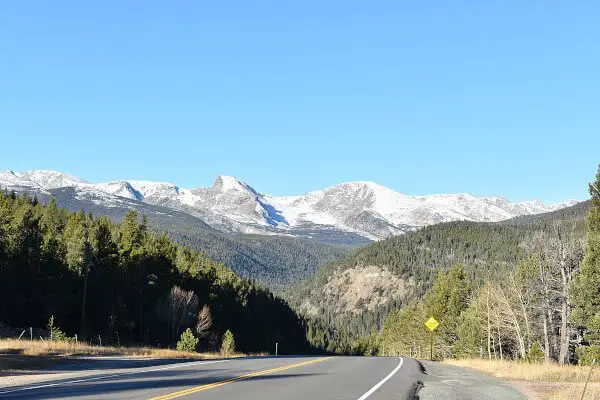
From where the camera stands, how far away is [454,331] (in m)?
75.9

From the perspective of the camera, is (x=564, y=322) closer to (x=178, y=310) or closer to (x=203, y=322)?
(x=178, y=310)

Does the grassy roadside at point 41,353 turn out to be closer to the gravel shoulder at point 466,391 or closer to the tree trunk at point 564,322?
the gravel shoulder at point 466,391

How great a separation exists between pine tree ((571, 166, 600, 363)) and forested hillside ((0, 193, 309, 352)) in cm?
4070

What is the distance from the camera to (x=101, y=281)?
7012 cm

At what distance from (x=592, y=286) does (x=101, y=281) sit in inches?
2189

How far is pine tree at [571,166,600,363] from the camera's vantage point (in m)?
34.8

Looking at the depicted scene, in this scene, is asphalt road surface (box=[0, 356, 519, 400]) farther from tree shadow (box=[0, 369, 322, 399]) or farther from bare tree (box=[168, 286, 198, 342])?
bare tree (box=[168, 286, 198, 342])

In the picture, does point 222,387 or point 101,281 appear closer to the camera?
point 222,387

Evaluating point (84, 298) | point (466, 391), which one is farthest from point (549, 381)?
point (84, 298)

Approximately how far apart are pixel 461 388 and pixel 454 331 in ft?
201

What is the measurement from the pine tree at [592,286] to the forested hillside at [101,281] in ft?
134

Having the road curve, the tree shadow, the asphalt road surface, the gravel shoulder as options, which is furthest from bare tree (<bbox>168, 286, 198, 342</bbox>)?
the gravel shoulder

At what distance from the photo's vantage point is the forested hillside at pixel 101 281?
6034 centimetres

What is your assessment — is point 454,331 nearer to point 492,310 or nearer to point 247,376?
point 492,310
